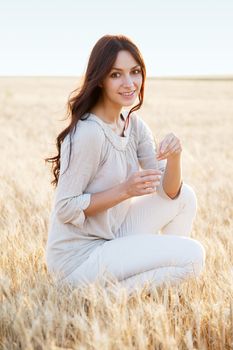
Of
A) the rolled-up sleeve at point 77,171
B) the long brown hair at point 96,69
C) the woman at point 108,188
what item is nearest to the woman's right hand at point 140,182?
the woman at point 108,188

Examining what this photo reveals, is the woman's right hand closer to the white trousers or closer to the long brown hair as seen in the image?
the white trousers

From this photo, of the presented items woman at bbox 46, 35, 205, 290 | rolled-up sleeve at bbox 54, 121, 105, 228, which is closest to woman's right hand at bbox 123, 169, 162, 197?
woman at bbox 46, 35, 205, 290

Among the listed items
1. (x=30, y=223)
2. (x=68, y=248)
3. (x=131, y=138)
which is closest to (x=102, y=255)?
(x=68, y=248)

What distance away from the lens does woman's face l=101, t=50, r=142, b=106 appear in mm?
2623

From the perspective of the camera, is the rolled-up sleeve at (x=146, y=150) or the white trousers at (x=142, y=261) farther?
the rolled-up sleeve at (x=146, y=150)

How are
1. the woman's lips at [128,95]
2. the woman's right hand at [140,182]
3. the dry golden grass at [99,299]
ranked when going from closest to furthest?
the dry golden grass at [99,299] → the woman's right hand at [140,182] → the woman's lips at [128,95]

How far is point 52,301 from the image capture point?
226cm

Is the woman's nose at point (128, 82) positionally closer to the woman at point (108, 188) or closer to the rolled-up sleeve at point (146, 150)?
the woman at point (108, 188)

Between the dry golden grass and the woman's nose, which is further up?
the woman's nose

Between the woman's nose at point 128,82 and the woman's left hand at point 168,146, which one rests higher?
the woman's nose at point 128,82

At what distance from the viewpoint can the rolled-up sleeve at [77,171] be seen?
2.52 metres

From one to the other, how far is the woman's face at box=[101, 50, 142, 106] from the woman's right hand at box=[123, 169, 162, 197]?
0.40 m

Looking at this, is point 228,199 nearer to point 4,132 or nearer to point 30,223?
point 30,223

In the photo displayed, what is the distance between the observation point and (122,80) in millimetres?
2660
